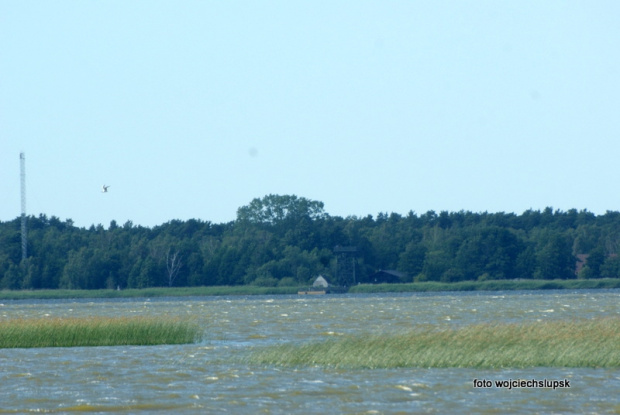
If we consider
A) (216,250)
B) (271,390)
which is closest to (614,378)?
(271,390)

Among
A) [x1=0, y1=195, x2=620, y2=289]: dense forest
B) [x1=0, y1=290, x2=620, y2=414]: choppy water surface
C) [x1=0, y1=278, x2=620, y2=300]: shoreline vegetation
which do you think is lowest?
[x1=0, y1=290, x2=620, y2=414]: choppy water surface

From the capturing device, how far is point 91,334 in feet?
123

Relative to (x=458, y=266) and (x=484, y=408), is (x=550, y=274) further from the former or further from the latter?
(x=484, y=408)

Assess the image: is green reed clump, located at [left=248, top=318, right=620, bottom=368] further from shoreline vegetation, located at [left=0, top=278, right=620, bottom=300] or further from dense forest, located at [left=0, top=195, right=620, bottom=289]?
dense forest, located at [left=0, top=195, right=620, bottom=289]

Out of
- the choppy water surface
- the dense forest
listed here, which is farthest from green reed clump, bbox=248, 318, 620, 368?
the dense forest

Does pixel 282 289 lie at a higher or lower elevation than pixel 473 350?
higher

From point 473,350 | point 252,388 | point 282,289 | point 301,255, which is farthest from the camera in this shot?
point 301,255

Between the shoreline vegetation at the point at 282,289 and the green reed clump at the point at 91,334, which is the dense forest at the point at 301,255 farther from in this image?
the green reed clump at the point at 91,334

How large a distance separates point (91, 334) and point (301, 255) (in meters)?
92.4

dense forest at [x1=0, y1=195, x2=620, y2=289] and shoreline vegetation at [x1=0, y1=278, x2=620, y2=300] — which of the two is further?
dense forest at [x1=0, y1=195, x2=620, y2=289]

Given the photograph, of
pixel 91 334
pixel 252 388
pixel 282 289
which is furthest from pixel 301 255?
pixel 252 388

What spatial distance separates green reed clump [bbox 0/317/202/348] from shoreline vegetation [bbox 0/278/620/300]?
246 feet

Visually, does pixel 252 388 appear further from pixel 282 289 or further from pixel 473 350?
pixel 282 289

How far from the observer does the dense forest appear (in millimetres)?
123312
